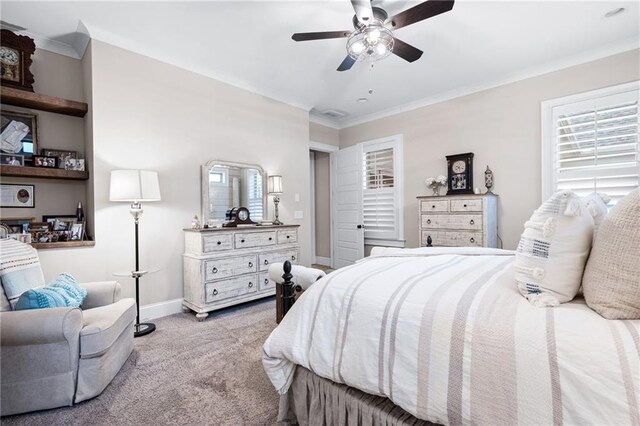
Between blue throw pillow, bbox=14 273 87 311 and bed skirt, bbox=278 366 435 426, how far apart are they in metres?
1.54

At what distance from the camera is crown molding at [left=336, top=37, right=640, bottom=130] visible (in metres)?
3.14

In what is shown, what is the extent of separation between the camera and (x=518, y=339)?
945mm

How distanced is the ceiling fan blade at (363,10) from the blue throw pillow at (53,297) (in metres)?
2.73

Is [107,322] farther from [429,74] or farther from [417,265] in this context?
[429,74]

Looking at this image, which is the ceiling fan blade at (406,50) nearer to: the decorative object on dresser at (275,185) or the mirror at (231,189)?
the decorative object on dresser at (275,185)

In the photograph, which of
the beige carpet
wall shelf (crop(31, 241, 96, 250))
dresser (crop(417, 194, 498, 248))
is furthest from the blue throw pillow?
dresser (crop(417, 194, 498, 248))

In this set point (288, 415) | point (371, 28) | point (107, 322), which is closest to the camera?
point (288, 415)

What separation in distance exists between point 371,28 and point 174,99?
7.77ft

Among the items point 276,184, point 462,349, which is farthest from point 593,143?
point 276,184

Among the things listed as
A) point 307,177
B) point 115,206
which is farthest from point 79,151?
point 307,177

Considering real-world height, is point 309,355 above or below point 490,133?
below

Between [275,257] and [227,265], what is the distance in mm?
657

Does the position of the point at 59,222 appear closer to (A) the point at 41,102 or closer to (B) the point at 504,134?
(A) the point at 41,102

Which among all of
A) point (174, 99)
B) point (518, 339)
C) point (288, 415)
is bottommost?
point (288, 415)
